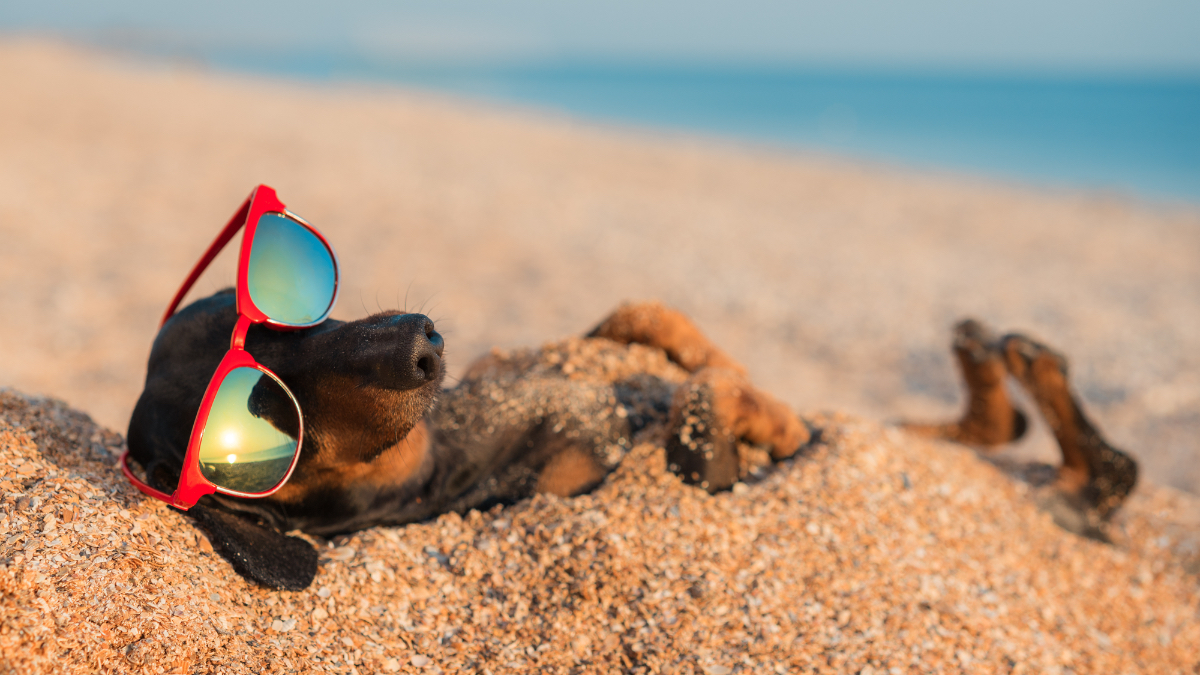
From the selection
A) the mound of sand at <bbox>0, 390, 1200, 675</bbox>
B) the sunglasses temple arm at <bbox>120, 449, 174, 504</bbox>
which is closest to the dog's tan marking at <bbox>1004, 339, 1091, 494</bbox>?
the mound of sand at <bbox>0, 390, 1200, 675</bbox>

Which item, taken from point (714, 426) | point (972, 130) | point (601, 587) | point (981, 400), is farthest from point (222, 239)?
point (972, 130)

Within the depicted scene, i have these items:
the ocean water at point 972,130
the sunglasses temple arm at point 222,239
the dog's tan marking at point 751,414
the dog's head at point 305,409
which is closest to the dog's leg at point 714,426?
the dog's tan marking at point 751,414

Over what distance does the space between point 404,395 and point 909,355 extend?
20.2 ft

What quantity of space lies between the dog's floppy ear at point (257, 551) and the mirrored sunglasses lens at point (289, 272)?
572 millimetres

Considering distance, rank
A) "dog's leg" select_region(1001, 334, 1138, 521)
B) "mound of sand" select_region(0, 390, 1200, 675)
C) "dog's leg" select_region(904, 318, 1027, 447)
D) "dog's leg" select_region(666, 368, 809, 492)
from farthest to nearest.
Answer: "dog's leg" select_region(904, 318, 1027, 447)
"dog's leg" select_region(1001, 334, 1138, 521)
"dog's leg" select_region(666, 368, 809, 492)
"mound of sand" select_region(0, 390, 1200, 675)

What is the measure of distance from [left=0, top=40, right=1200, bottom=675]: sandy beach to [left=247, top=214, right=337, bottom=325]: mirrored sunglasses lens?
66 cm

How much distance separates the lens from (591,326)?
267 inches

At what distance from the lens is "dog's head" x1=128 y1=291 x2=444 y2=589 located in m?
1.97

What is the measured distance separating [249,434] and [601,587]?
3.60 feet

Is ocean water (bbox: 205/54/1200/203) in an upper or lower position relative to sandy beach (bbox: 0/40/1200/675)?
upper

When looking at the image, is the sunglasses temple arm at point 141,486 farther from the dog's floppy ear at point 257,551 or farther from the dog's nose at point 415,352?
the dog's nose at point 415,352

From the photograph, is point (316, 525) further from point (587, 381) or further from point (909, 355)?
point (909, 355)

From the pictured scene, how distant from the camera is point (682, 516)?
257 cm

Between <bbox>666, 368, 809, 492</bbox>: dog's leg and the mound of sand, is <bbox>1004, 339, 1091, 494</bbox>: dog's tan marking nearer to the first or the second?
the mound of sand
